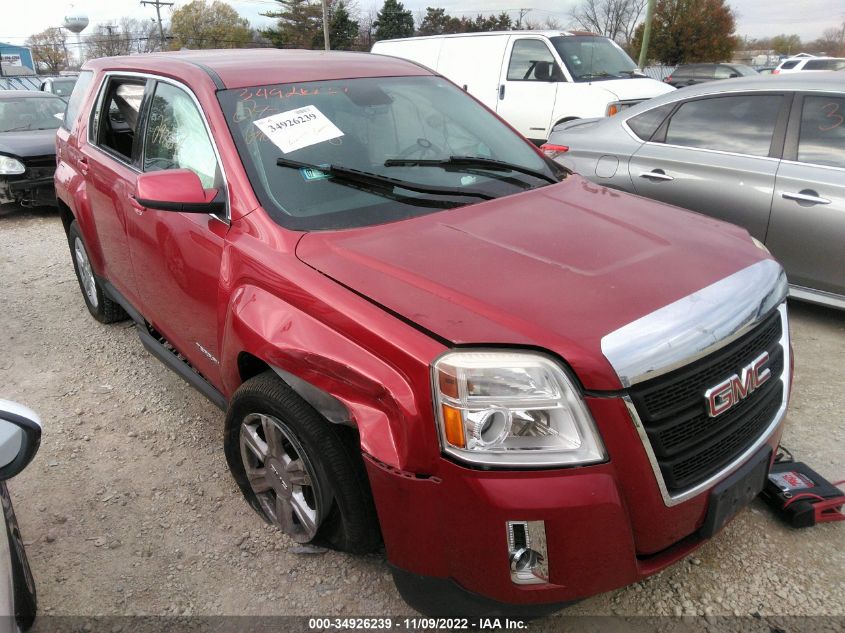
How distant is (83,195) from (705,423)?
3698 mm

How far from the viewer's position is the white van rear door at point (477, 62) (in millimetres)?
9398

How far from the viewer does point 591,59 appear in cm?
896

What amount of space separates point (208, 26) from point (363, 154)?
77650 mm

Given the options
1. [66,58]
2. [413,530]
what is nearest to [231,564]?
[413,530]

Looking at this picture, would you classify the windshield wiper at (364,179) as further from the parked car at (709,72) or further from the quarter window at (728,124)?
the parked car at (709,72)

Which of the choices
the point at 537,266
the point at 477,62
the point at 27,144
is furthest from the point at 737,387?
the point at 477,62

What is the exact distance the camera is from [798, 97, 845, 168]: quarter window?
3.93m

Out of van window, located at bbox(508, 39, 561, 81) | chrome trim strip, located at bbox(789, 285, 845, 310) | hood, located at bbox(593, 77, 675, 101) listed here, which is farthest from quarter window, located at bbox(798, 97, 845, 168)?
van window, located at bbox(508, 39, 561, 81)

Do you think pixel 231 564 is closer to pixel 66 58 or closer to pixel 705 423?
pixel 705 423

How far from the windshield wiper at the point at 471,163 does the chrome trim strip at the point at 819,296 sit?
7.28 ft

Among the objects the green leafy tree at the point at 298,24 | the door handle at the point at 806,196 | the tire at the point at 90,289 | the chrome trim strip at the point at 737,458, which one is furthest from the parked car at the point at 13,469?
the green leafy tree at the point at 298,24

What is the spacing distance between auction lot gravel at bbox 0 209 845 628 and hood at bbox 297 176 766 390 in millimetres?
1096

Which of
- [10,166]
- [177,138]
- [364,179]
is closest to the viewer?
[364,179]

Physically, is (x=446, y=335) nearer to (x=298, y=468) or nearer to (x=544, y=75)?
(x=298, y=468)
